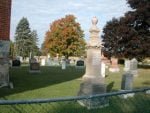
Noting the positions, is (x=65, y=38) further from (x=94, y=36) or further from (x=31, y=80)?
(x=94, y=36)

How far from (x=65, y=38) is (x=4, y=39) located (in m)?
77.8

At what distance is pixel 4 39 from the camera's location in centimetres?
1947

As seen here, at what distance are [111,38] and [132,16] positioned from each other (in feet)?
14.2

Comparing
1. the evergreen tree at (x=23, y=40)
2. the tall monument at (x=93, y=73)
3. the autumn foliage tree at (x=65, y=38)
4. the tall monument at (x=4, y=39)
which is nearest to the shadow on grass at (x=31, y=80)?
the tall monument at (x=4, y=39)

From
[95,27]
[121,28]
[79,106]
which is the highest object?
[121,28]

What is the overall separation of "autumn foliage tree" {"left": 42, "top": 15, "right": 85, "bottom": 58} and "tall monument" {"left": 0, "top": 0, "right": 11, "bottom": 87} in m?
76.5

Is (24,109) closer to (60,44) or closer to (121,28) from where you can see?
(121,28)

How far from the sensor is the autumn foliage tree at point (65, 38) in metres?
97.1

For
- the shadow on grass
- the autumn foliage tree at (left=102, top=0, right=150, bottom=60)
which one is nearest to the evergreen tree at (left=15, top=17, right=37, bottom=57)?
the autumn foliage tree at (left=102, top=0, right=150, bottom=60)

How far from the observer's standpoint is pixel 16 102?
4.74 meters

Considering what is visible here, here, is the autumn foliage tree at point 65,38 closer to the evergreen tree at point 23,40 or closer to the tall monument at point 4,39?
the evergreen tree at point 23,40

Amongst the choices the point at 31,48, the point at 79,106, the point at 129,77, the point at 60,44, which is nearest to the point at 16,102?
the point at 79,106

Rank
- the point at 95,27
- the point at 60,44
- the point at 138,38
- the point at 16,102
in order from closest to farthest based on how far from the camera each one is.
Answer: the point at 16,102, the point at 95,27, the point at 138,38, the point at 60,44

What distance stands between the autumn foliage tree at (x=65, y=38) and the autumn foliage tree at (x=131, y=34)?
129ft
